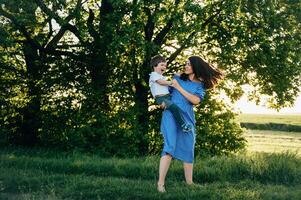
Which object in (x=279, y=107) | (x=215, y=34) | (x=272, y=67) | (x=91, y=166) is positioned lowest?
(x=91, y=166)

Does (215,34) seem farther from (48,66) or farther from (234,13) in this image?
(48,66)

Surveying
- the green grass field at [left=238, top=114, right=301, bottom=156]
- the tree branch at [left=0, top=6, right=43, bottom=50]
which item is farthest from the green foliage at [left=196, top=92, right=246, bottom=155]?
the tree branch at [left=0, top=6, right=43, bottom=50]

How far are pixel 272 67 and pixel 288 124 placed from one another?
38.2 m

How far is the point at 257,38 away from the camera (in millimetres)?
18078

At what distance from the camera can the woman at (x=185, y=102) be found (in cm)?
913

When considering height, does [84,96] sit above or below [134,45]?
below

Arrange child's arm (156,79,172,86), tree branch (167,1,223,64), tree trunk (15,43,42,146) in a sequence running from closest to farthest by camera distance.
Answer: child's arm (156,79,172,86) < tree branch (167,1,223,64) < tree trunk (15,43,42,146)

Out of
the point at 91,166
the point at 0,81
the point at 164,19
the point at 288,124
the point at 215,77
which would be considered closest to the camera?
the point at 215,77

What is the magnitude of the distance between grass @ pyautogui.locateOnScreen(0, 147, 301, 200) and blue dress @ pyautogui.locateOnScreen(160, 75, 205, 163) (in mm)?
622

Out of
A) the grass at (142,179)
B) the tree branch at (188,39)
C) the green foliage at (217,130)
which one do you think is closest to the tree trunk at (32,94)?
the tree branch at (188,39)

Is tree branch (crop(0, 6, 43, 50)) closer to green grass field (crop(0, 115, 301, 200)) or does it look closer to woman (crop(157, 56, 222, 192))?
green grass field (crop(0, 115, 301, 200))

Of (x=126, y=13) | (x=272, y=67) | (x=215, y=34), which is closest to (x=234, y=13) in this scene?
(x=215, y=34)

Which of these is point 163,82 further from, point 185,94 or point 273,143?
point 273,143

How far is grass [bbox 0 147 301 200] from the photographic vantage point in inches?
348
